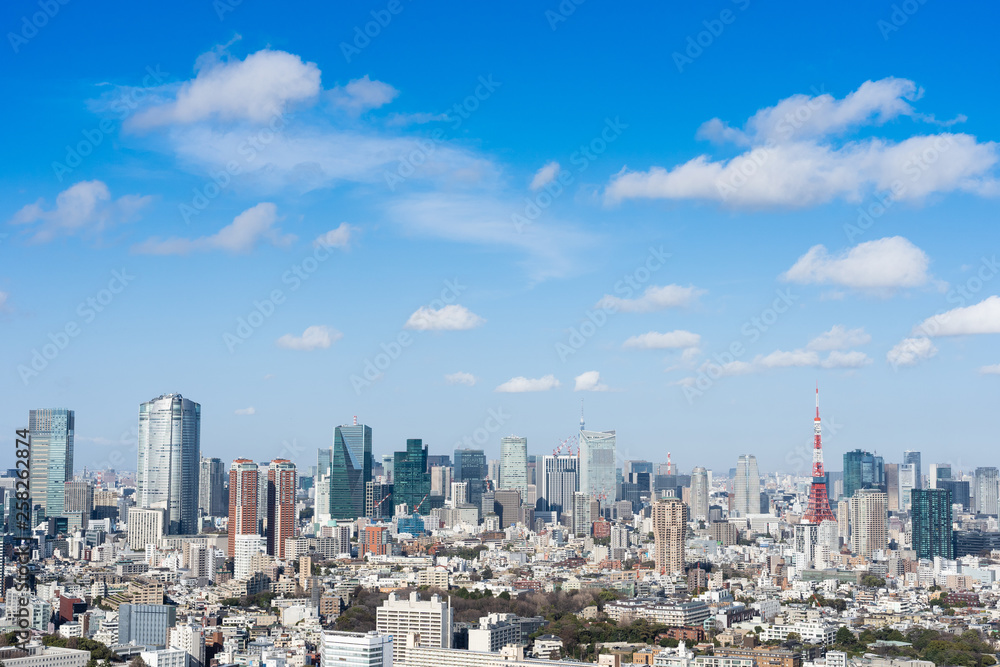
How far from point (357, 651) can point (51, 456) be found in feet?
91.3

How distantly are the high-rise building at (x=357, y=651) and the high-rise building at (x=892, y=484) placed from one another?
35.0 m

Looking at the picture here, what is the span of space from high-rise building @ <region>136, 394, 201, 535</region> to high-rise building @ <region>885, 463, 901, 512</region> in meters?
25.5

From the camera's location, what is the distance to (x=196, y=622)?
66.4ft

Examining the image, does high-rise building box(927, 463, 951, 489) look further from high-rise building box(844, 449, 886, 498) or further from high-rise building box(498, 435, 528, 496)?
high-rise building box(498, 435, 528, 496)

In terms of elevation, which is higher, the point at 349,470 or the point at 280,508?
the point at 349,470

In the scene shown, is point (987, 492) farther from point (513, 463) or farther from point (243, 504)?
point (243, 504)

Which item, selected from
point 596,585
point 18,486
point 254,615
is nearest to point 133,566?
point 254,615

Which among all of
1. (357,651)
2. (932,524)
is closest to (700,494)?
(932,524)

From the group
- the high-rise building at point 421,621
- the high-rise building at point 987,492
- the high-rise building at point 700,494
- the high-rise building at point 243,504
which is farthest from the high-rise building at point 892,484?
the high-rise building at point 421,621

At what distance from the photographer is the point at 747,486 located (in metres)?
53.1

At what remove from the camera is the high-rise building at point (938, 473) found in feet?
166

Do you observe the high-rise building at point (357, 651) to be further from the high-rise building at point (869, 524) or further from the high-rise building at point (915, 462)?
Answer: the high-rise building at point (915, 462)

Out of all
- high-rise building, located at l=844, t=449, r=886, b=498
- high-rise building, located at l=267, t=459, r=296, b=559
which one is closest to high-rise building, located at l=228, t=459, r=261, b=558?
high-rise building, located at l=267, t=459, r=296, b=559

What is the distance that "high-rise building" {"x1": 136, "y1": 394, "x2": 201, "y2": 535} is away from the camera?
40.5 m
